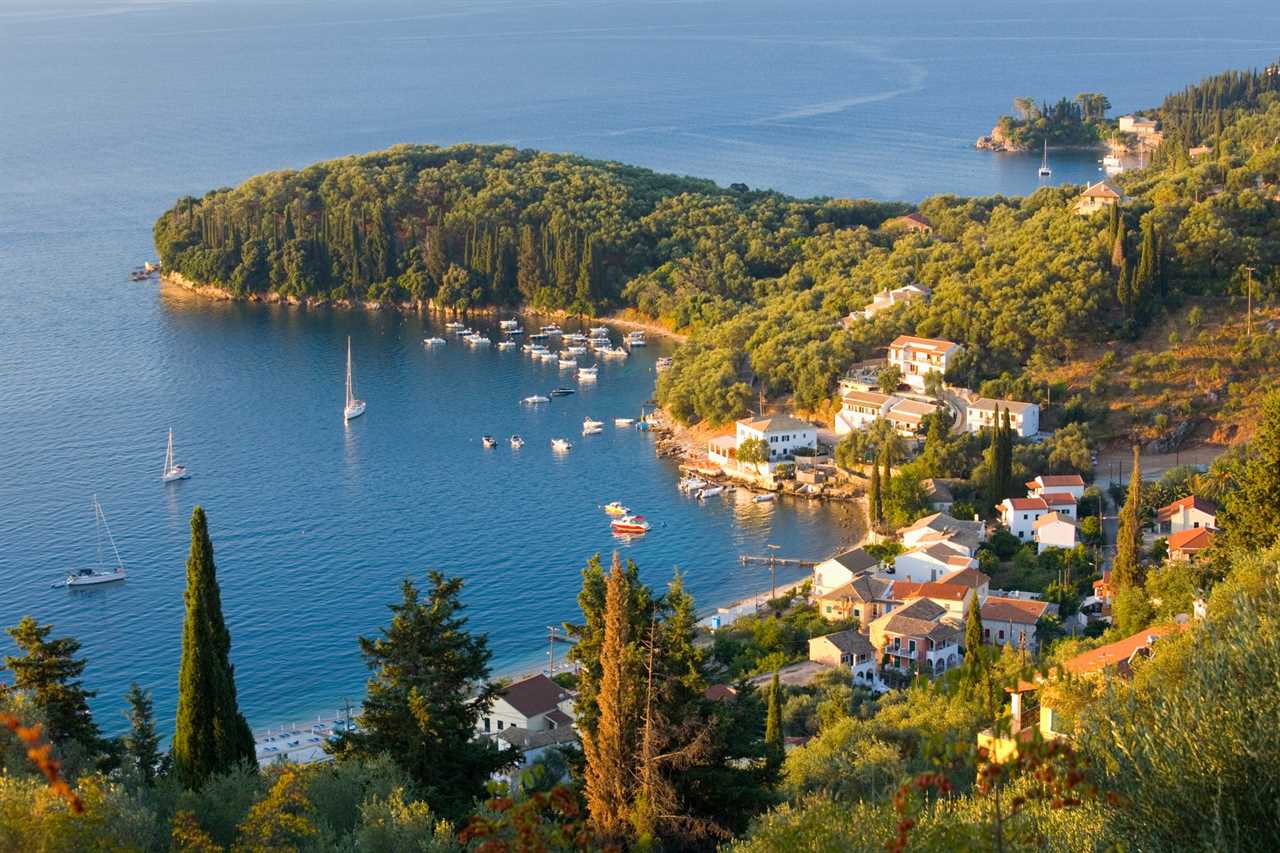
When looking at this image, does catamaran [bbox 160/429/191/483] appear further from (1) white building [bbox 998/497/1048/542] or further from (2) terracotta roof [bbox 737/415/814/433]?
(1) white building [bbox 998/497/1048/542]

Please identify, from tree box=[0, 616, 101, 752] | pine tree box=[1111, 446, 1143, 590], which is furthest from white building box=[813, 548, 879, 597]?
tree box=[0, 616, 101, 752]

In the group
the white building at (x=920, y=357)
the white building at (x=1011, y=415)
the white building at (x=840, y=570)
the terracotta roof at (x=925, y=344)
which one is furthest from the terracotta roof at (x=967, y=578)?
the terracotta roof at (x=925, y=344)

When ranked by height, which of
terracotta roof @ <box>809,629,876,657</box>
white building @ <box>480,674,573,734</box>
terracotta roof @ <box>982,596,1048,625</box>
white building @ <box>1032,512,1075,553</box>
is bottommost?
white building @ <box>480,674,573,734</box>

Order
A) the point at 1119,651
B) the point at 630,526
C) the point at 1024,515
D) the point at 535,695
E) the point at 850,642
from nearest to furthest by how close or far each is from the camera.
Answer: the point at 1119,651 → the point at 535,695 → the point at 850,642 → the point at 1024,515 → the point at 630,526

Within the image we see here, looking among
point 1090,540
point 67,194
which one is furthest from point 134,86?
point 1090,540

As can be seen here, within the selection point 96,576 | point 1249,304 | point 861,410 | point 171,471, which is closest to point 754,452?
point 861,410

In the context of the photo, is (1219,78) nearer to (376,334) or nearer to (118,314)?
(376,334)

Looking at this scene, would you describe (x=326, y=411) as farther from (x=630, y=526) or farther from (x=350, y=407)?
(x=630, y=526)

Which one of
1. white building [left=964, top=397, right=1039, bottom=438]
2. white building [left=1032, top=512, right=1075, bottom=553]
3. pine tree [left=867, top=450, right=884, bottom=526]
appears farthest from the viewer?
white building [left=964, top=397, right=1039, bottom=438]
